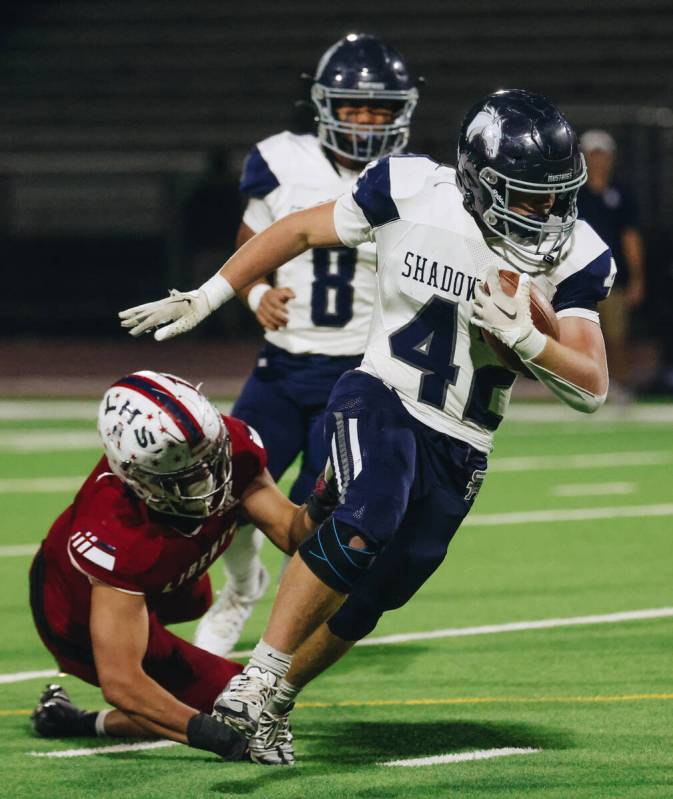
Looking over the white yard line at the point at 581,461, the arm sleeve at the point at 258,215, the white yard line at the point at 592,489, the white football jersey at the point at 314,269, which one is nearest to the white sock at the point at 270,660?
the white football jersey at the point at 314,269

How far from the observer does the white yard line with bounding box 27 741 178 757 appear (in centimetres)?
432

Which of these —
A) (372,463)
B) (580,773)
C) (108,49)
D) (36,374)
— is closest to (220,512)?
(372,463)

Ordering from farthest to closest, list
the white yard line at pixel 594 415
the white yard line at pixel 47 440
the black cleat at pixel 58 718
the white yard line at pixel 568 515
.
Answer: the white yard line at pixel 594 415 < the white yard line at pixel 47 440 < the white yard line at pixel 568 515 < the black cleat at pixel 58 718

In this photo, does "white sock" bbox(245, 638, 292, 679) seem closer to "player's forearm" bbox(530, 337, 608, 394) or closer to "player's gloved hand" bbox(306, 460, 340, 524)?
"player's gloved hand" bbox(306, 460, 340, 524)

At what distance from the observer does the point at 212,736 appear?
4105 millimetres

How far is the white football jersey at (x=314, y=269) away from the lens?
5664mm

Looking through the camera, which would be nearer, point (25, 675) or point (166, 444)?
point (166, 444)

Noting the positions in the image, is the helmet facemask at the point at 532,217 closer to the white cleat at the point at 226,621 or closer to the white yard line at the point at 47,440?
the white cleat at the point at 226,621

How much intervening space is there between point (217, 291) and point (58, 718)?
1247 millimetres

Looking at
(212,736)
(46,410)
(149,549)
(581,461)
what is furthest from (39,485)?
(212,736)

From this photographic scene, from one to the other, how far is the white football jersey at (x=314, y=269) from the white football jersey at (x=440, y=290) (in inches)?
54.6

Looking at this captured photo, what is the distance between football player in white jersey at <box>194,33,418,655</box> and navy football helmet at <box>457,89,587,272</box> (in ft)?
5.18

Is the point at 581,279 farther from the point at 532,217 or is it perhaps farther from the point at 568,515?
the point at 568,515

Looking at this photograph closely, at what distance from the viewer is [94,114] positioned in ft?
66.8
